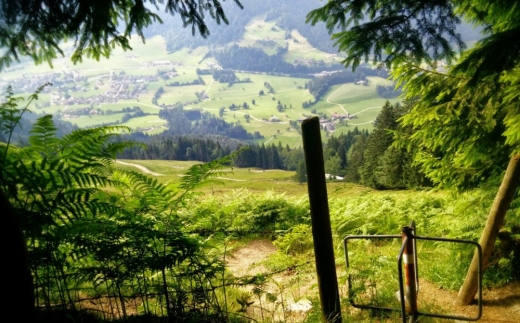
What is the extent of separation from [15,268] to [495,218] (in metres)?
4.52

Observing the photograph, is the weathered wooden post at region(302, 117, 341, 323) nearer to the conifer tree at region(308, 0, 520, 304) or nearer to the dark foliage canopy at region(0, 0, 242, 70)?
the conifer tree at region(308, 0, 520, 304)

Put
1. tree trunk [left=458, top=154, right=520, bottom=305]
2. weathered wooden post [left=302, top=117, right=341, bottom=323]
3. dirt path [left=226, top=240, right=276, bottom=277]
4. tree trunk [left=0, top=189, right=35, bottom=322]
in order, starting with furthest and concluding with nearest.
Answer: dirt path [left=226, top=240, right=276, bottom=277] < tree trunk [left=458, top=154, right=520, bottom=305] < weathered wooden post [left=302, top=117, right=341, bottom=323] < tree trunk [left=0, top=189, right=35, bottom=322]

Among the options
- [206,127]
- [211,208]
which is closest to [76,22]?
[211,208]

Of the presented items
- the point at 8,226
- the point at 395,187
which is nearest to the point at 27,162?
the point at 8,226

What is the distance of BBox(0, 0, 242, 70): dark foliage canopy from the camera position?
2.77 metres

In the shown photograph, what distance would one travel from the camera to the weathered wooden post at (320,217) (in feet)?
9.21

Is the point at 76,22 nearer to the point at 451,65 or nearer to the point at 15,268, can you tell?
the point at 15,268

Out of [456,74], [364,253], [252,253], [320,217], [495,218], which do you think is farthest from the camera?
[252,253]

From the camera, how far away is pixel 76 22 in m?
3.01

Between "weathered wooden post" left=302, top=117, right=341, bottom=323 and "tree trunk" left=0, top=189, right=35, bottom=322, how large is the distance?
1999 millimetres

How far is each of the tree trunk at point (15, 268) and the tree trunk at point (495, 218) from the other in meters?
4.45

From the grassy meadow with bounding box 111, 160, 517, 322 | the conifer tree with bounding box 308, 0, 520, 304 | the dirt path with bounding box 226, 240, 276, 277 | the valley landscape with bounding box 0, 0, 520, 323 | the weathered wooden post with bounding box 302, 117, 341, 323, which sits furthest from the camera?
the dirt path with bounding box 226, 240, 276, 277

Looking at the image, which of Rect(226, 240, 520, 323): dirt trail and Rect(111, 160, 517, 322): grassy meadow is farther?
Rect(226, 240, 520, 323): dirt trail

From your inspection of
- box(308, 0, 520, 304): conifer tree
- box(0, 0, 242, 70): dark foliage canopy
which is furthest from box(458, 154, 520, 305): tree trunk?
box(0, 0, 242, 70): dark foliage canopy
